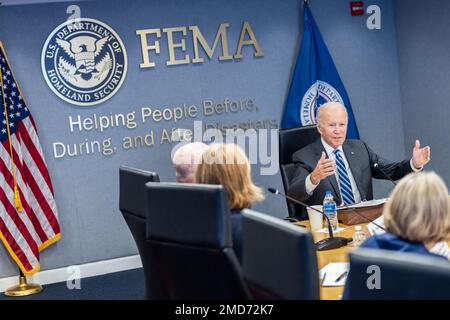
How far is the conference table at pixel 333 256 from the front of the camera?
301 centimetres

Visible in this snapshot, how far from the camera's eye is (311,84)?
7.00 meters

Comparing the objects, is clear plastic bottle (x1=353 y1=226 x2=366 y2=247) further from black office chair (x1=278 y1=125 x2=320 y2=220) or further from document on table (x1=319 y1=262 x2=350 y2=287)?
black office chair (x1=278 y1=125 x2=320 y2=220)

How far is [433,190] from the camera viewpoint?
2457 mm

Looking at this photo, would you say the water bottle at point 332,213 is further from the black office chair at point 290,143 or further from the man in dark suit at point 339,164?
the black office chair at point 290,143

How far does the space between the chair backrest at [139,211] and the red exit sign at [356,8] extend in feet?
12.6

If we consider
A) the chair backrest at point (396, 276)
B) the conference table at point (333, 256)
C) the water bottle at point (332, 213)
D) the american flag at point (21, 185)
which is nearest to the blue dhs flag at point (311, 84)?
the american flag at point (21, 185)

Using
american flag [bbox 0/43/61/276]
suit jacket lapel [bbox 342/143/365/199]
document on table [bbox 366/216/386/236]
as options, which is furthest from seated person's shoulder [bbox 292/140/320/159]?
american flag [bbox 0/43/61/276]

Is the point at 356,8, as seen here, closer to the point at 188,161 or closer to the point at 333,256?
the point at 188,161

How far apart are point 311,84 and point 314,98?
13 centimetres

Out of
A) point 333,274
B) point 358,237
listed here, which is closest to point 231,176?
point 333,274

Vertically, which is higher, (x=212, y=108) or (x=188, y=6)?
(x=188, y=6)

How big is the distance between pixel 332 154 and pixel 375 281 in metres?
2.93
